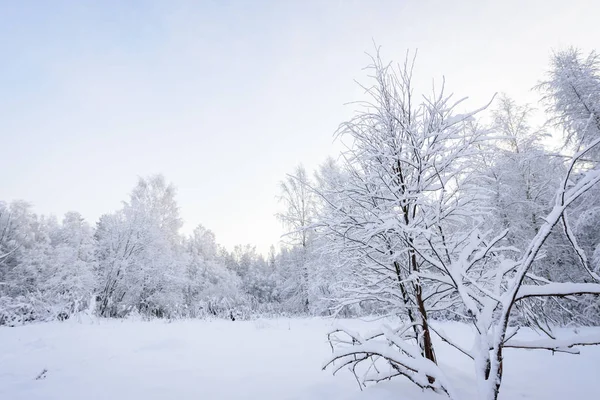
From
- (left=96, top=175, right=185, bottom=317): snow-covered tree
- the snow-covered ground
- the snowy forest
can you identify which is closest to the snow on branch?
the snowy forest

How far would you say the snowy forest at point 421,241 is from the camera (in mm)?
1555

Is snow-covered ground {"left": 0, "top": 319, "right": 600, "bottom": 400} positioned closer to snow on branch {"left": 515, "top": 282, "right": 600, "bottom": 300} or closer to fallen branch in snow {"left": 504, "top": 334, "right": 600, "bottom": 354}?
fallen branch in snow {"left": 504, "top": 334, "right": 600, "bottom": 354}

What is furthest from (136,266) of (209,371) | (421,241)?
(421,241)

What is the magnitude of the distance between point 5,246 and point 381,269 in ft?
94.1

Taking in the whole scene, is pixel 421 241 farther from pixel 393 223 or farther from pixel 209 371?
pixel 209 371

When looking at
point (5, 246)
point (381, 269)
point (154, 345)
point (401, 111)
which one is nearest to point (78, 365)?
point (154, 345)

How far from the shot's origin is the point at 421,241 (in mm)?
2750

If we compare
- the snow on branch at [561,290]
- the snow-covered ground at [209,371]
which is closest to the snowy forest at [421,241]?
the snow on branch at [561,290]

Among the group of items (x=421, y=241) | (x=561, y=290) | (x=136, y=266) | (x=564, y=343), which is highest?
(x=136, y=266)

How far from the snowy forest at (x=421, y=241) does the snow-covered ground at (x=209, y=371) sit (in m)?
0.46

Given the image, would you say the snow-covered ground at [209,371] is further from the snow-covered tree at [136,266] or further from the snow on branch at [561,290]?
the snow-covered tree at [136,266]

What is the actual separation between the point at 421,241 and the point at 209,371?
3049 mm

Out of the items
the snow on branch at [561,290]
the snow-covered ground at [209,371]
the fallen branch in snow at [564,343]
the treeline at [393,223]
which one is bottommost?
the snow-covered ground at [209,371]

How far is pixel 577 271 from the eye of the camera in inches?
367
